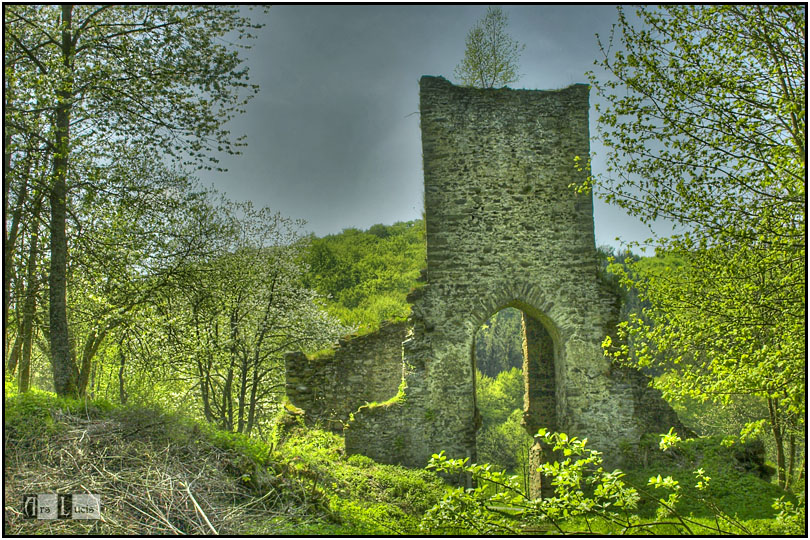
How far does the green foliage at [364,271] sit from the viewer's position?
2288 centimetres

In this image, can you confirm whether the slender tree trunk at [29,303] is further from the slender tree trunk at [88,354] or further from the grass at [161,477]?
the grass at [161,477]

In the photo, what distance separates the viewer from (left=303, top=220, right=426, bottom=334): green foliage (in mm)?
22875

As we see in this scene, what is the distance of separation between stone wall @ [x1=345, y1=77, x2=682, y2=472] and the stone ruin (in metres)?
0.02

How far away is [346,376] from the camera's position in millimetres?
11758

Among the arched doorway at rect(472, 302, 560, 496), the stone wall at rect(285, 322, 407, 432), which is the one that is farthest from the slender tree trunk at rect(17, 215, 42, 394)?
the arched doorway at rect(472, 302, 560, 496)

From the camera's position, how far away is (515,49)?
13.0 metres

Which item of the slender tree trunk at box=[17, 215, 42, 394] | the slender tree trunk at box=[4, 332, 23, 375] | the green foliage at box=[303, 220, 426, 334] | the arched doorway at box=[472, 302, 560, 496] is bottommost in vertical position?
the arched doorway at box=[472, 302, 560, 496]

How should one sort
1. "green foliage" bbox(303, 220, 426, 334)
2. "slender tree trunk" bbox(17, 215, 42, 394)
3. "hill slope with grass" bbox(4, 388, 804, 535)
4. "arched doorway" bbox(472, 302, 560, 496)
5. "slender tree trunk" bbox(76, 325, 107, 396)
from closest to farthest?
"hill slope with grass" bbox(4, 388, 804, 535), "slender tree trunk" bbox(17, 215, 42, 394), "slender tree trunk" bbox(76, 325, 107, 396), "arched doorway" bbox(472, 302, 560, 496), "green foliage" bbox(303, 220, 426, 334)

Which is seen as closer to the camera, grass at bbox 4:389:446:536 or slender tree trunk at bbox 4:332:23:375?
grass at bbox 4:389:446:536

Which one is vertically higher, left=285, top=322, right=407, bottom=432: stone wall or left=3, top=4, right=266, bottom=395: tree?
left=3, top=4, right=266, bottom=395: tree

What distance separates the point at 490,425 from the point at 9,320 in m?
25.3

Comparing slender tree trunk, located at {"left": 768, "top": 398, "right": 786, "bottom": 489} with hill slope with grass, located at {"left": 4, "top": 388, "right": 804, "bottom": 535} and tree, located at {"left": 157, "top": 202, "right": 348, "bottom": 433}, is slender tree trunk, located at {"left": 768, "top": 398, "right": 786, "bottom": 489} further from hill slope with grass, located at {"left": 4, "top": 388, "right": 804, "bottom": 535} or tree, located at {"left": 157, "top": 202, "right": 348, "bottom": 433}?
tree, located at {"left": 157, "top": 202, "right": 348, "bottom": 433}

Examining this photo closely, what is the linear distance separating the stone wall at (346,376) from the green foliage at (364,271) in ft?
22.7

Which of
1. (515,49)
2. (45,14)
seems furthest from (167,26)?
(515,49)
